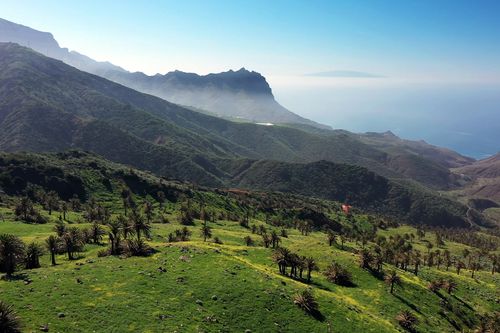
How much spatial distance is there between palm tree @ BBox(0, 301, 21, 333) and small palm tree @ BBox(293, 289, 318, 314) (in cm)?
3979

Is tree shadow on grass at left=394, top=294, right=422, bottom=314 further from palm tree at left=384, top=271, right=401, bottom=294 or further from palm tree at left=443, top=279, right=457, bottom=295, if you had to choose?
palm tree at left=443, top=279, right=457, bottom=295

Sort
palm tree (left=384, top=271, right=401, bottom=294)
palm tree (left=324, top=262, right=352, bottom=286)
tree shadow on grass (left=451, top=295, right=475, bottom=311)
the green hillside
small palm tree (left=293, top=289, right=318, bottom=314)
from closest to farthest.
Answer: the green hillside < small palm tree (left=293, top=289, right=318, bottom=314) < palm tree (left=324, top=262, right=352, bottom=286) < palm tree (left=384, top=271, right=401, bottom=294) < tree shadow on grass (left=451, top=295, right=475, bottom=311)

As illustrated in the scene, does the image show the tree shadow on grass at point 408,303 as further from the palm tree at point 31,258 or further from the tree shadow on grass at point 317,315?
the palm tree at point 31,258

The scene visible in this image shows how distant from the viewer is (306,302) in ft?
206

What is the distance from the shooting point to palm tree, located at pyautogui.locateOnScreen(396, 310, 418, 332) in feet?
227

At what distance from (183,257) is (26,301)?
2965 centimetres

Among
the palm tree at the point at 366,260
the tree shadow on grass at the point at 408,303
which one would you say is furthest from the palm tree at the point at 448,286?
the palm tree at the point at 366,260

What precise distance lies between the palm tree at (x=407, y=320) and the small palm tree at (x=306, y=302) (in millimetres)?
18734

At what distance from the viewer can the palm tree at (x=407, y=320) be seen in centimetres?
6931

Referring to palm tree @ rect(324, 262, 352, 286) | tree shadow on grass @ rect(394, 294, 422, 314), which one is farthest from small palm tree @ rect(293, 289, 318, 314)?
tree shadow on grass @ rect(394, 294, 422, 314)

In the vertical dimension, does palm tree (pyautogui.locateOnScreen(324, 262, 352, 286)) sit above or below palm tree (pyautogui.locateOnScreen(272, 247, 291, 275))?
below

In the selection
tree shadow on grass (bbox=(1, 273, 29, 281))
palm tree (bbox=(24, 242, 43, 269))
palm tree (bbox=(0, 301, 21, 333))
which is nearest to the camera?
palm tree (bbox=(0, 301, 21, 333))

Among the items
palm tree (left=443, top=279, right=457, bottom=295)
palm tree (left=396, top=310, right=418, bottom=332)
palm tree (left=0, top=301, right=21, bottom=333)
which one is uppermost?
palm tree (left=0, top=301, right=21, bottom=333)

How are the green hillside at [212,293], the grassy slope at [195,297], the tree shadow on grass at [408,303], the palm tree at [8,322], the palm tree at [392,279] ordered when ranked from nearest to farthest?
the palm tree at [8,322] → the grassy slope at [195,297] → the green hillside at [212,293] → the tree shadow on grass at [408,303] → the palm tree at [392,279]
